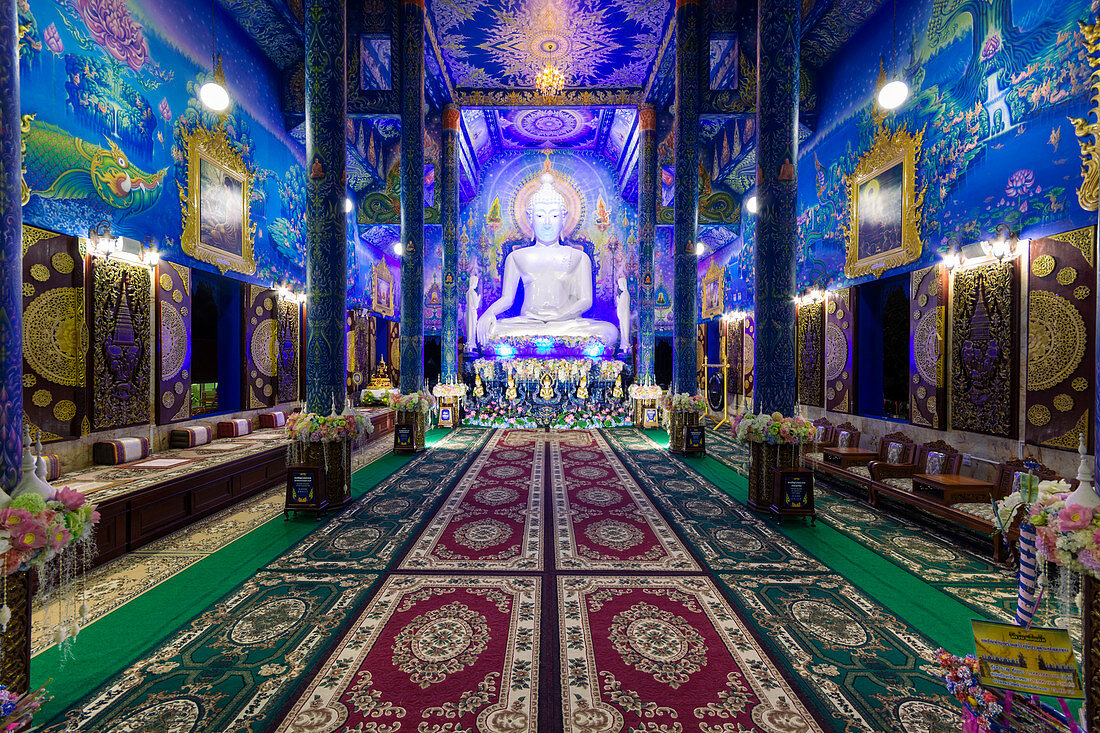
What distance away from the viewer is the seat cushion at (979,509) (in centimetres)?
416

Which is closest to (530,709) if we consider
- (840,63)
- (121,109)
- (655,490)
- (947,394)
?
(655,490)

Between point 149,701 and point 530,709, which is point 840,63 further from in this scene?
point 149,701

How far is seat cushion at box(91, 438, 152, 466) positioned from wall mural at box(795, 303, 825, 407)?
10.9 meters

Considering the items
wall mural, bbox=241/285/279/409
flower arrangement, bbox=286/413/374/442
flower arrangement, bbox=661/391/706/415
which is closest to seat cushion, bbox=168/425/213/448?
wall mural, bbox=241/285/279/409

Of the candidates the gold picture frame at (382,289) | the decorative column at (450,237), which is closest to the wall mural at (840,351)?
the decorative column at (450,237)

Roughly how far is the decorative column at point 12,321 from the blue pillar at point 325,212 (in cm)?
312

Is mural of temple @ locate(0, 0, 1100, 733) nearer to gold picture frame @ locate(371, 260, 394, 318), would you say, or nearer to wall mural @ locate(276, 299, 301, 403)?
wall mural @ locate(276, 299, 301, 403)

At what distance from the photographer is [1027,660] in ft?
5.50

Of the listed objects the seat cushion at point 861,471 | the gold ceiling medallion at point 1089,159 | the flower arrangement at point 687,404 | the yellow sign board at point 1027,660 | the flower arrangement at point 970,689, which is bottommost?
the seat cushion at point 861,471

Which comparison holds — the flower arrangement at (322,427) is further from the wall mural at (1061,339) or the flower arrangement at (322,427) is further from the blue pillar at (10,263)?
the wall mural at (1061,339)

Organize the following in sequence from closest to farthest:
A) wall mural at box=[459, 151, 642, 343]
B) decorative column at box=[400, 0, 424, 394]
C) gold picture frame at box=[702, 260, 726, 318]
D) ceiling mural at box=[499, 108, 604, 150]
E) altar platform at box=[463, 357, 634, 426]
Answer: decorative column at box=[400, 0, 424, 394] → altar platform at box=[463, 357, 634, 426] → ceiling mural at box=[499, 108, 604, 150] → gold picture frame at box=[702, 260, 726, 318] → wall mural at box=[459, 151, 642, 343]

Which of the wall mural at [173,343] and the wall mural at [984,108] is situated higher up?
the wall mural at [984,108]

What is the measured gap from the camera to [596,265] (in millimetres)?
15875

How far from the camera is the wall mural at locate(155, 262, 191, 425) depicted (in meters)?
6.03
